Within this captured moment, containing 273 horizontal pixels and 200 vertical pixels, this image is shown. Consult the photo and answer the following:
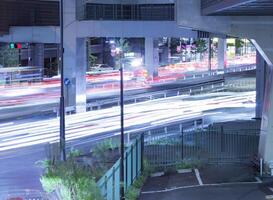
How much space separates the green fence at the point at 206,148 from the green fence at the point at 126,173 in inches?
69.0

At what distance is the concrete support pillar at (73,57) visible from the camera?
1906 inches

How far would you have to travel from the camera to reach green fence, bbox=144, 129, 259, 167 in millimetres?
27484

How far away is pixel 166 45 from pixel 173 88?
41.6 meters

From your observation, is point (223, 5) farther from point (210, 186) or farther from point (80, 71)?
point (80, 71)

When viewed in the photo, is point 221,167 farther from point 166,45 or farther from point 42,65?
point 166,45

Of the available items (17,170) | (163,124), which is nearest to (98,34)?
(163,124)

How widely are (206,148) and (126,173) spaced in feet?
26.8

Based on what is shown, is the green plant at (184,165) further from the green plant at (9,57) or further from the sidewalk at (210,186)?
the green plant at (9,57)

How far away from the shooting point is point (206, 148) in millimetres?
29000

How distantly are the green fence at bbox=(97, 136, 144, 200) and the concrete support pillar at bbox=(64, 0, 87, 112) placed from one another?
23382 mm

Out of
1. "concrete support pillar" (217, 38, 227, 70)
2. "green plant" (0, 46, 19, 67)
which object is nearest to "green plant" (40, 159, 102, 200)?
"green plant" (0, 46, 19, 67)

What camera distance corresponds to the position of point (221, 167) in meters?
27.0

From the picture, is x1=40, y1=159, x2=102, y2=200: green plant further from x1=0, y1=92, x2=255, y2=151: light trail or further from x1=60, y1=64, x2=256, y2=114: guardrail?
x1=60, y1=64, x2=256, y2=114: guardrail

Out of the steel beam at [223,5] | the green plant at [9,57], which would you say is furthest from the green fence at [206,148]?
the green plant at [9,57]
